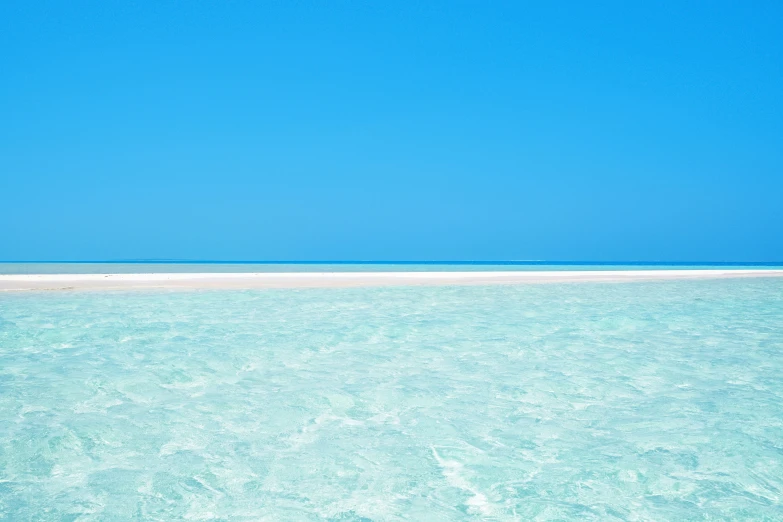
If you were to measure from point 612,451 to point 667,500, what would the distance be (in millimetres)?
640

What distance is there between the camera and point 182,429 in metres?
3.88

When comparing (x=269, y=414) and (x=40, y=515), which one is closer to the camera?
(x=40, y=515)

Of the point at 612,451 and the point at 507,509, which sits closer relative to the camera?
the point at 507,509

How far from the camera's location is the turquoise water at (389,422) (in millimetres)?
2859

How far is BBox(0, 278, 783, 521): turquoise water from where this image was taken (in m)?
2.86

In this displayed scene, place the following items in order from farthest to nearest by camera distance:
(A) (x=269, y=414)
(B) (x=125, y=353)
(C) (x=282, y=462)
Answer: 1. (B) (x=125, y=353)
2. (A) (x=269, y=414)
3. (C) (x=282, y=462)

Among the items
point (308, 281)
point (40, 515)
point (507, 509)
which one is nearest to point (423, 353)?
point (507, 509)

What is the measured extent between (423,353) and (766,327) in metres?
5.54

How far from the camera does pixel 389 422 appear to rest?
4.07m

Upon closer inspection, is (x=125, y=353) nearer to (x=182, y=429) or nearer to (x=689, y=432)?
(x=182, y=429)

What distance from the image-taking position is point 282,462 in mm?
3314

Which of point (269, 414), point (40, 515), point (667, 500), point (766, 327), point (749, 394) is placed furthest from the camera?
point (766, 327)

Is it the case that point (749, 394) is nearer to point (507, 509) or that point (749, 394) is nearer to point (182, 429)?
point (507, 509)

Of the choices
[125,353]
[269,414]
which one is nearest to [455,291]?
[125,353]
